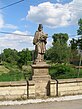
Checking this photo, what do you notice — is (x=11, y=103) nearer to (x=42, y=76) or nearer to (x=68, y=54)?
(x=42, y=76)

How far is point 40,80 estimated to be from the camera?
42.7 feet

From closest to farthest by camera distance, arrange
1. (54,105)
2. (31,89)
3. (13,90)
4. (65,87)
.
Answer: (54,105), (13,90), (31,89), (65,87)

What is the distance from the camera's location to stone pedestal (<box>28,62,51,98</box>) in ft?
42.4

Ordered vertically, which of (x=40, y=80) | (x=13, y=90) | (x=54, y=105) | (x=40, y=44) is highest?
(x=40, y=44)

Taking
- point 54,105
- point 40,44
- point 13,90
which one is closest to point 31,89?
point 13,90

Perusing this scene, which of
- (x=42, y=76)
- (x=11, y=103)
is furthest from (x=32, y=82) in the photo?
(x=11, y=103)

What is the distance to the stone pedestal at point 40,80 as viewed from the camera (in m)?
12.9

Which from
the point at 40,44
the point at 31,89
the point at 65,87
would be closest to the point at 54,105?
the point at 31,89

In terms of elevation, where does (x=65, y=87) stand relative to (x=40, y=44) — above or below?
below

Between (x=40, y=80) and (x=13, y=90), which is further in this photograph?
(x=40, y=80)

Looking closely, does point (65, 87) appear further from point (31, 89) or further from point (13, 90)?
point (13, 90)

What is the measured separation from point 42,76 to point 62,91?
132cm

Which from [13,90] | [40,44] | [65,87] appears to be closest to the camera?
[13,90]

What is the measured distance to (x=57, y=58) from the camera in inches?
2456
